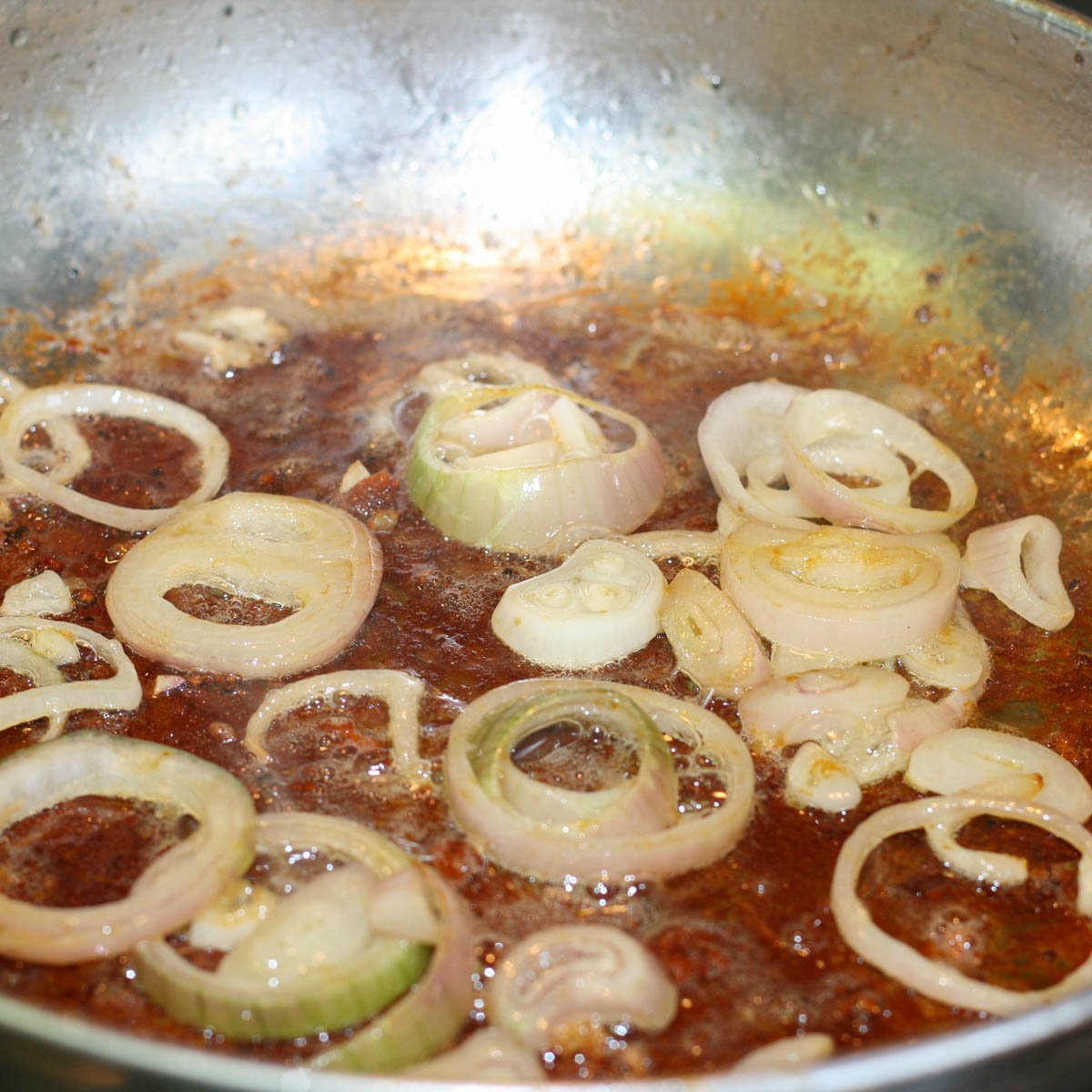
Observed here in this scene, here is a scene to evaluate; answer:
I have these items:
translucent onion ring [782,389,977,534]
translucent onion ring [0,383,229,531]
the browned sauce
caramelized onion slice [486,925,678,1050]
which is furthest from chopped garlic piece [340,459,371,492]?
caramelized onion slice [486,925,678,1050]

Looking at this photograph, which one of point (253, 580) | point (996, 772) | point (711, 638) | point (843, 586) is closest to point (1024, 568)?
point (843, 586)

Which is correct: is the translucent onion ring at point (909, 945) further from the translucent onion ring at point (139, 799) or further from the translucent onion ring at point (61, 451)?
the translucent onion ring at point (61, 451)

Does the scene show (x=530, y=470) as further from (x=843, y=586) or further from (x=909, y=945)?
(x=909, y=945)

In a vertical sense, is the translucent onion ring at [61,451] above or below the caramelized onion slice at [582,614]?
below

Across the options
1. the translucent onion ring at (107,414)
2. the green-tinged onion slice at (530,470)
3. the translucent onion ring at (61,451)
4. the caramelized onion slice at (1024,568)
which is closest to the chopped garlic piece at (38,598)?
the translucent onion ring at (107,414)

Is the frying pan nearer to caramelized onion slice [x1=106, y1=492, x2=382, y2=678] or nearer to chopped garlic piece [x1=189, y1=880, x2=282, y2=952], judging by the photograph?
caramelized onion slice [x1=106, y1=492, x2=382, y2=678]
